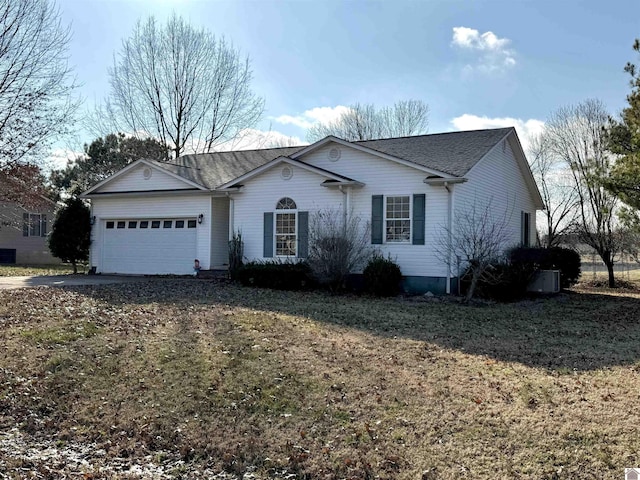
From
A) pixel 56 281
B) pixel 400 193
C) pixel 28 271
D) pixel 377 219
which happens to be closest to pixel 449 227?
pixel 400 193

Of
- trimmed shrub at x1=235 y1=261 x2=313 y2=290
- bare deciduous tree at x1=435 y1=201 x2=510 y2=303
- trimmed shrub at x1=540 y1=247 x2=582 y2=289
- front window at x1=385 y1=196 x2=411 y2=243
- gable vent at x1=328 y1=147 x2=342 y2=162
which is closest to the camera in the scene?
bare deciduous tree at x1=435 y1=201 x2=510 y2=303

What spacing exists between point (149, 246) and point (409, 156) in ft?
33.0

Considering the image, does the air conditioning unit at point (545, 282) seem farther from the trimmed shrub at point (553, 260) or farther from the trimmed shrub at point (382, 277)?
the trimmed shrub at point (382, 277)

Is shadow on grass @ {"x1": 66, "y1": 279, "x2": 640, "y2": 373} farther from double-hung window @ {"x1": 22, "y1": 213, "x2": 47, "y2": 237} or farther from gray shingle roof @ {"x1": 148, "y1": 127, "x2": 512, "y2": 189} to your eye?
double-hung window @ {"x1": 22, "y1": 213, "x2": 47, "y2": 237}

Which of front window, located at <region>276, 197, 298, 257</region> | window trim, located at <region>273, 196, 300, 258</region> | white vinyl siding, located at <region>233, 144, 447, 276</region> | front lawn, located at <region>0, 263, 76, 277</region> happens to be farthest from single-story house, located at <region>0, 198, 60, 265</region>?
front window, located at <region>276, 197, 298, 257</region>

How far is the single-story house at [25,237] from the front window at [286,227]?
21.6 metres

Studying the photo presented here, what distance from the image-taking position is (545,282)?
1817 cm

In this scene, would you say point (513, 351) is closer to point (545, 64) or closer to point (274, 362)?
point (274, 362)

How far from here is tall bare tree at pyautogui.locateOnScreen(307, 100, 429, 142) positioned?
134 ft

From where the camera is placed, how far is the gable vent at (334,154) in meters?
17.8

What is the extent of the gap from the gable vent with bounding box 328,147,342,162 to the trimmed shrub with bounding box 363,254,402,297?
378cm

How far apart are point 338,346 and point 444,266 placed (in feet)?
27.0

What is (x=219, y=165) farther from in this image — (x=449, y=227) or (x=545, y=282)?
(x=545, y=282)

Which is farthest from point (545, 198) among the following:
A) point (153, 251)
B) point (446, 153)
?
point (153, 251)
